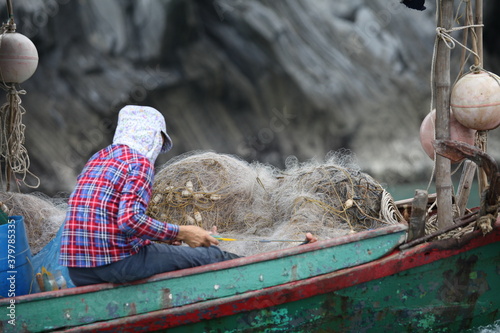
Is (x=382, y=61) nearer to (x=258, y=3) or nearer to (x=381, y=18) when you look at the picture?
(x=381, y=18)

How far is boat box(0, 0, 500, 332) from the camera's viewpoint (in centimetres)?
305

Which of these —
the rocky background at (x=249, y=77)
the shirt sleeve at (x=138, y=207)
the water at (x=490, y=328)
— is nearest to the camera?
the shirt sleeve at (x=138, y=207)

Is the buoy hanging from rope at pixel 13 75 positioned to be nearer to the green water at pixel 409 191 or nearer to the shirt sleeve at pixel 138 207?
the shirt sleeve at pixel 138 207

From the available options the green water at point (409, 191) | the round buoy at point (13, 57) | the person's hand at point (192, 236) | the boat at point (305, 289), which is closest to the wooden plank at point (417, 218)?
the boat at point (305, 289)

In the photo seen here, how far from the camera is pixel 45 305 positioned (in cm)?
308

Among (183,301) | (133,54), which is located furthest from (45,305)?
(133,54)

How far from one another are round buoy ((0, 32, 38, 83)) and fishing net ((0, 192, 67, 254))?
42.5 inches

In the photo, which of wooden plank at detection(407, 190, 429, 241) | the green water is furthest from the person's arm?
the green water

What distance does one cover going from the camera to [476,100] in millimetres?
3301

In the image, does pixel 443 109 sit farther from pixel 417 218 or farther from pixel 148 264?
pixel 148 264

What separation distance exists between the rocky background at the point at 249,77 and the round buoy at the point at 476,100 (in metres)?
8.76

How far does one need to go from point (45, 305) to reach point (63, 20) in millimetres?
9892

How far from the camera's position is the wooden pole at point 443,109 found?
3.34 m

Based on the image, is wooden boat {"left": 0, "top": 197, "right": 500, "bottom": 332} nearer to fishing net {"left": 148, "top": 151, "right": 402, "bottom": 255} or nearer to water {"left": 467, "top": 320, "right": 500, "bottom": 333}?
water {"left": 467, "top": 320, "right": 500, "bottom": 333}
